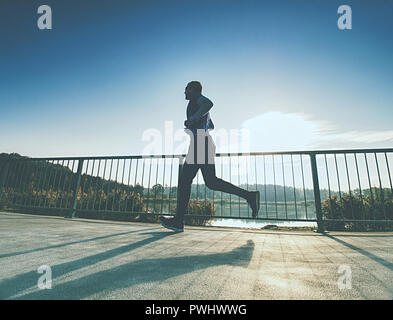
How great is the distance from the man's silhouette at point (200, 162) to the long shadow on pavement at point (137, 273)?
3.59ft

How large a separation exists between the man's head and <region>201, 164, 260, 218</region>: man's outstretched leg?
43.1 inches

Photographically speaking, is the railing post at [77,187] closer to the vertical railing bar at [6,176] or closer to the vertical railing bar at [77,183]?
the vertical railing bar at [77,183]

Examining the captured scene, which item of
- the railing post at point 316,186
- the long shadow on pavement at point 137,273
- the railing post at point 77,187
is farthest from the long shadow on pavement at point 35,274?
the railing post at point 77,187

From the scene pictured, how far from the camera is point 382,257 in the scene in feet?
5.06

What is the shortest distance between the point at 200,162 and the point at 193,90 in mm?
1131

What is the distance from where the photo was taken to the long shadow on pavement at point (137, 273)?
844mm

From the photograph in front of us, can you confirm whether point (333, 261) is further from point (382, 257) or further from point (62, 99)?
point (62, 99)

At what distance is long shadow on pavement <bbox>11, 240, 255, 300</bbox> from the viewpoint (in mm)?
844

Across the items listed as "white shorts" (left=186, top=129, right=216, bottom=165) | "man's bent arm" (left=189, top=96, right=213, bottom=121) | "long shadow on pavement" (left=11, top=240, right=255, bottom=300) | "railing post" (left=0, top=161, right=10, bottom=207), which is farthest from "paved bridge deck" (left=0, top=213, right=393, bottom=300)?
"railing post" (left=0, top=161, right=10, bottom=207)

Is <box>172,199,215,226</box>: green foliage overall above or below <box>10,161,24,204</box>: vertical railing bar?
below
